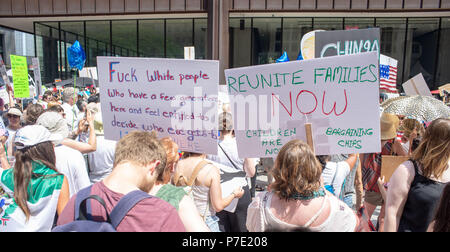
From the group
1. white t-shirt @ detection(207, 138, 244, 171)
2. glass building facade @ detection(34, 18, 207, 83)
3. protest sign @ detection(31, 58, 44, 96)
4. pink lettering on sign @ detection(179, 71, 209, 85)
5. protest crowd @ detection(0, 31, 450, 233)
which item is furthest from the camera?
glass building facade @ detection(34, 18, 207, 83)

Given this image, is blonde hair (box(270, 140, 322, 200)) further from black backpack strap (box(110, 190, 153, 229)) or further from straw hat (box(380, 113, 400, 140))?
straw hat (box(380, 113, 400, 140))

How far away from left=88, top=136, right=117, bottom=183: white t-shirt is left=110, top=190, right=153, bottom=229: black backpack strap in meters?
2.05

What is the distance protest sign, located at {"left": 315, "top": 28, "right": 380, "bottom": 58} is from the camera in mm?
3225

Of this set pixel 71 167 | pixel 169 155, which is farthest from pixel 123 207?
pixel 71 167

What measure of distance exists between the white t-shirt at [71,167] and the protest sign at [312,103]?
4.34 feet

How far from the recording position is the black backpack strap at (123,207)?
1.28 metres

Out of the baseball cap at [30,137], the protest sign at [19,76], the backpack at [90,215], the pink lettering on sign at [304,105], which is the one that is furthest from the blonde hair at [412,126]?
the protest sign at [19,76]

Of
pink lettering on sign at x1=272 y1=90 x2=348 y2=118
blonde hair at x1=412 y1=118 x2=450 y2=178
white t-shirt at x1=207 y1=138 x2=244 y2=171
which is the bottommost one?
white t-shirt at x1=207 y1=138 x2=244 y2=171

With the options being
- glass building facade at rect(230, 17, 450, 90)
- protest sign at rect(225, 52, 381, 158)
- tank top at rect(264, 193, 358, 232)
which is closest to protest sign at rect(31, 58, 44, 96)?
protest sign at rect(225, 52, 381, 158)

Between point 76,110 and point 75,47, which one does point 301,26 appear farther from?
point 76,110

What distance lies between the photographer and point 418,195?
1.93 m

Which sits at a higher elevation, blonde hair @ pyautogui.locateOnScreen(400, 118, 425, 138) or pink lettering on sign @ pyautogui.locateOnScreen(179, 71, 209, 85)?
pink lettering on sign @ pyautogui.locateOnScreen(179, 71, 209, 85)

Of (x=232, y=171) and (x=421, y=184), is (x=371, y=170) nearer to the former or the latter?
(x=421, y=184)

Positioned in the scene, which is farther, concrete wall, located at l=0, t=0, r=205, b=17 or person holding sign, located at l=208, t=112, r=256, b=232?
concrete wall, located at l=0, t=0, r=205, b=17
